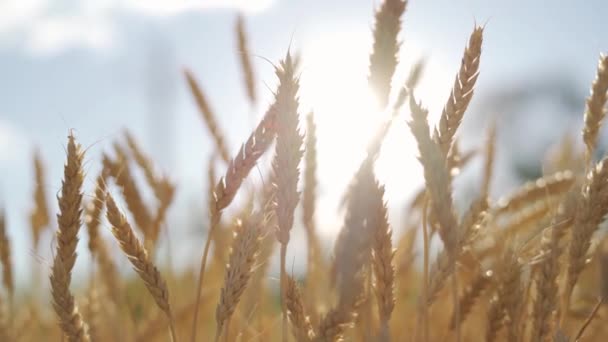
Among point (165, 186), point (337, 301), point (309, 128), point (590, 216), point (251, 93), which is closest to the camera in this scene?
point (337, 301)

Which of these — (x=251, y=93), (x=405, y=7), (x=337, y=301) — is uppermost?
(x=251, y=93)

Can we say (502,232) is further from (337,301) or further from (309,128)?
(337,301)

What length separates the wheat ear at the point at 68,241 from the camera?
1.05m

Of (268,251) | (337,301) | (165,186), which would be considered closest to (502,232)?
(268,251)

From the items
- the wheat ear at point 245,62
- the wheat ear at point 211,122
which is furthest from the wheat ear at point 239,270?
the wheat ear at point 245,62

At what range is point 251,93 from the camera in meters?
2.26

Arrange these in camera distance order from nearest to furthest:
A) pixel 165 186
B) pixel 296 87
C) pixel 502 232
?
pixel 296 87
pixel 165 186
pixel 502 232

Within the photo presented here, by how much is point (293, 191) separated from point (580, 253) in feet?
1.90

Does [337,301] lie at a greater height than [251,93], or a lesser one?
lesser

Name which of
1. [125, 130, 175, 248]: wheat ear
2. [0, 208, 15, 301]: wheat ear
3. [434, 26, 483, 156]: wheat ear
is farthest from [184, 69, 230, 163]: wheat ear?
[434, 26, 483, 156]: wheat ear

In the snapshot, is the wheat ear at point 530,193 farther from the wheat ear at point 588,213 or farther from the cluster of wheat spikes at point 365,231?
the wheat ear at point 588,213

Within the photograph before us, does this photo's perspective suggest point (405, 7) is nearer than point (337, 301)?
No

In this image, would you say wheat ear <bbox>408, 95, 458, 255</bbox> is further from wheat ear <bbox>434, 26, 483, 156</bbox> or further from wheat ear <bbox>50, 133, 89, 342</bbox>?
wheat ear <bbox>50, 133, 89, 342</bbox>

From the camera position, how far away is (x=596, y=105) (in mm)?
1311
